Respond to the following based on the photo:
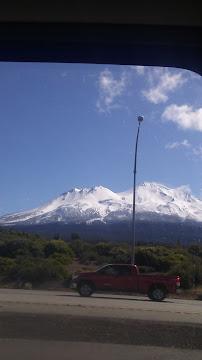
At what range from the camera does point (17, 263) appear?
458cm

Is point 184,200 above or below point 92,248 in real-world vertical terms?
above

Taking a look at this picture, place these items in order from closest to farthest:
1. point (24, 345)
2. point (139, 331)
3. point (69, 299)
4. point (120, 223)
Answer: point (24, 345)
point (120, 223)
point (139, 331)
point (69, 299)

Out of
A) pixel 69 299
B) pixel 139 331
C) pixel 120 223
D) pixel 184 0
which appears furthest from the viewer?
pixel 69 299

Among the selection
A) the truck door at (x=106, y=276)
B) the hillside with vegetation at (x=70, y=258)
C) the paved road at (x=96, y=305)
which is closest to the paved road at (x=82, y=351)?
the truck door at (x=106, y=276)

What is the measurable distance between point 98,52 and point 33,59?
45 centimetres

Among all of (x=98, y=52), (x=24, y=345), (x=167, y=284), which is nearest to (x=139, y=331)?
(x=167, y=284)

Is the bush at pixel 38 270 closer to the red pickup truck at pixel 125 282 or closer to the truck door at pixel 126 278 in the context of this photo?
the red pickup truck at pixel 125 282

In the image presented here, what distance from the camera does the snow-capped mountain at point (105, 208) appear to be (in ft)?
13.2

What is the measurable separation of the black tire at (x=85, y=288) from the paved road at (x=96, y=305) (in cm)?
5

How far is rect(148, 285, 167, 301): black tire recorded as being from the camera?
5024mm

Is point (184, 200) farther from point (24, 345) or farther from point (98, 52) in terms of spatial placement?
point (24, 345)

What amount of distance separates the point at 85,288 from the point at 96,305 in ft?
1.32

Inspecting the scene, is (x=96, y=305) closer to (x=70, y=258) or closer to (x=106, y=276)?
(x=106, y=276)

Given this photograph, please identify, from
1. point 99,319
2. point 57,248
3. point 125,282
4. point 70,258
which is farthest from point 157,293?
point 57,248
